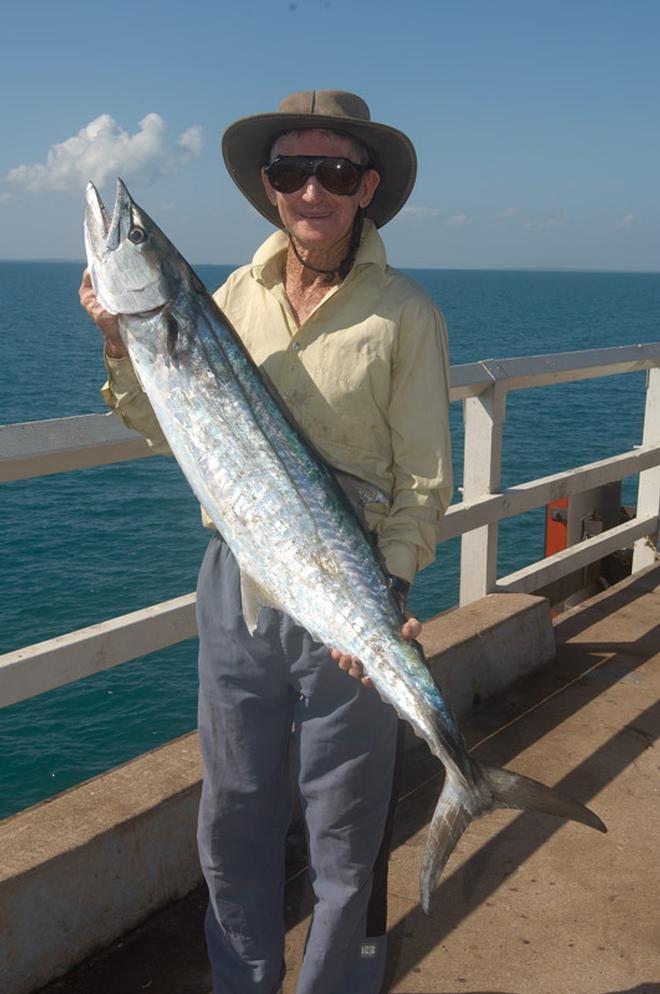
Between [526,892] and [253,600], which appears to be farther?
[526,892]

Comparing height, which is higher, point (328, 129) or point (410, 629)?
point (328, 129)

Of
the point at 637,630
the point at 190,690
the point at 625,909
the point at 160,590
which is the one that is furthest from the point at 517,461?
the point at 625,909

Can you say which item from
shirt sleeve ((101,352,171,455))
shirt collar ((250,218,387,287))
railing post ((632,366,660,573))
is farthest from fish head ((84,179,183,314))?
railing post ((632,366,660,573))

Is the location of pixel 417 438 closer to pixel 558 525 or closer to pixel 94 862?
pixel 94 862

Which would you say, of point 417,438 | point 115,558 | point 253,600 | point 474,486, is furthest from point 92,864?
point 115,558

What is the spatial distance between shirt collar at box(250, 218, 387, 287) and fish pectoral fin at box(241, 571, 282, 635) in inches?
31.9

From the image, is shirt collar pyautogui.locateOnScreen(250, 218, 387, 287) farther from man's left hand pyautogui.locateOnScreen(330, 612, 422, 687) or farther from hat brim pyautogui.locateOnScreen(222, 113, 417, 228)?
man's left hand pyautogui.locateOnScreen(330, 612, 422, 687)

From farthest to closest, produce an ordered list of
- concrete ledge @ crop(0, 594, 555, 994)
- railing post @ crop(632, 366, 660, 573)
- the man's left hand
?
railing post @ crop(632, 366, 660, 573) → concrete ledge @ crop(0, 594, 555, 994) → the man's left hand

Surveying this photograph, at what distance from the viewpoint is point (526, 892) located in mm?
3176

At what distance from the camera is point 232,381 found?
2.39m

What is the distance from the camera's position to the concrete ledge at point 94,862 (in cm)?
265

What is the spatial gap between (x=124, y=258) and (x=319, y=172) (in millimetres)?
542

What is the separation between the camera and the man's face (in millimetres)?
2447

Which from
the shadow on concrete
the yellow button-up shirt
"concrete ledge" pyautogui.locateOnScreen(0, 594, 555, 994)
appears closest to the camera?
the yellow button-up shirt
